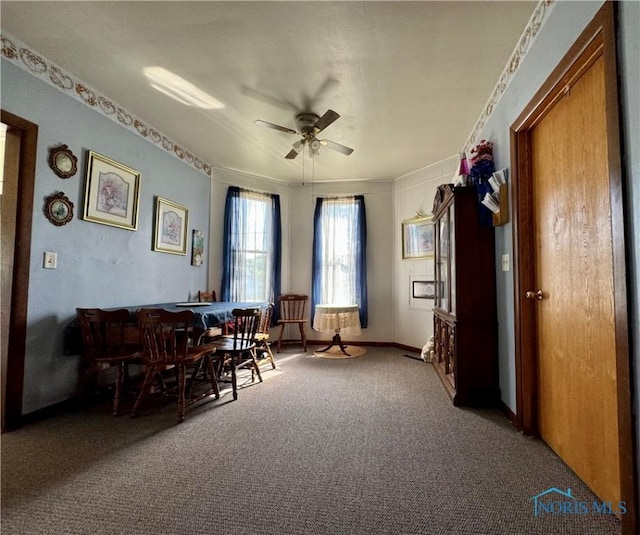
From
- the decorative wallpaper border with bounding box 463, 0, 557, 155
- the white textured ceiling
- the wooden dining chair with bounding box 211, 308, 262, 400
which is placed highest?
the white textured ceiling

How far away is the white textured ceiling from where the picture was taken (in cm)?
190

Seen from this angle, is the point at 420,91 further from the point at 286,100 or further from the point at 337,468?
the point at 337,468

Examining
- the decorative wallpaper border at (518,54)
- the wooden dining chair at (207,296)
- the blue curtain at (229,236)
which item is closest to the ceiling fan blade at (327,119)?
the decorative wallpaper border at (518,54)

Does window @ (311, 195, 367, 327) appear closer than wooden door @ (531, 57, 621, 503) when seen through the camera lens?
No

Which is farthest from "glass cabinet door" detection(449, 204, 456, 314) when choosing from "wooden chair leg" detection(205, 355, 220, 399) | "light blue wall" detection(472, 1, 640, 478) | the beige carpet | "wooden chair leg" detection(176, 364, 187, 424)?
"wooden chair leg" detection(176, 364, 187, 424)

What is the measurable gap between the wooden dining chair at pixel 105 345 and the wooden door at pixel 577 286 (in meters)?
2.85

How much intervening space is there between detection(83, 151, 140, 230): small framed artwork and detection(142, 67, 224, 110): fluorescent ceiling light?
85cm

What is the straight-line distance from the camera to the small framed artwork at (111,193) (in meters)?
2.69

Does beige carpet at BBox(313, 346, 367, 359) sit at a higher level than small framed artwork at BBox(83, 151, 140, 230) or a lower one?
lower

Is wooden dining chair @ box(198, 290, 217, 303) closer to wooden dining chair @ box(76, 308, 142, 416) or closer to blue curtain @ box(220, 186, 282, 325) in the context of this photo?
blue curtain @ box(220, 186, 282, 325)

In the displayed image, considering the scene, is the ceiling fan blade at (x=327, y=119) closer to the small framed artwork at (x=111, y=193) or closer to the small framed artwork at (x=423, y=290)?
the small framed artwork at (x=111, y=193)

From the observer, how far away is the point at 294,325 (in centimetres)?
516

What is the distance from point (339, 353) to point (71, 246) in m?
3.34

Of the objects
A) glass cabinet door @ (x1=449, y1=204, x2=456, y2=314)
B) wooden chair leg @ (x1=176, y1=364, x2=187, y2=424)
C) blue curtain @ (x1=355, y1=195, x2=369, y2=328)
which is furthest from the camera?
blue curtain @ (x1=355, y1=195, x2=369, y2=328)
